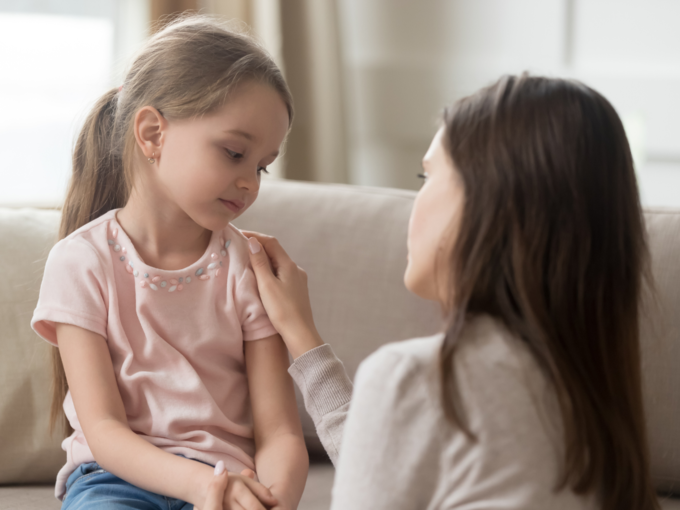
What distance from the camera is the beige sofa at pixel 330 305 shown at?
4.17ft

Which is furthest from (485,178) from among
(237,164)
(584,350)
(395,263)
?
(395,263)

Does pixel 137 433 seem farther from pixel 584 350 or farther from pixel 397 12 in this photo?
pixel 397 12

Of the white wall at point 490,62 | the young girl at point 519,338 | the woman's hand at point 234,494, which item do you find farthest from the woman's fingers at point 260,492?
the white wall at point 490,62

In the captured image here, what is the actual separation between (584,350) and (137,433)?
645 mm

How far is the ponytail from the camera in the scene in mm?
1105

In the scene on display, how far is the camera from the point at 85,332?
970 millimetres

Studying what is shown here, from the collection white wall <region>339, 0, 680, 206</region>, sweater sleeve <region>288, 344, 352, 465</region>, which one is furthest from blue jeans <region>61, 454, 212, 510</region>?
white wall <region>339, 0, 680, 206</region>

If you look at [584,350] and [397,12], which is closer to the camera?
[584,350]

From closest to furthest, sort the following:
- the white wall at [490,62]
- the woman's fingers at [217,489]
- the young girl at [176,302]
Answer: the woman's fingers at [217,489] → the young girl at [176,302] → the white wall at [490,62]

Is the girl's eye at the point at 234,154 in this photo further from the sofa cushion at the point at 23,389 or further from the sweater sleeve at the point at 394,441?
the sofa cushion at the point at 23,389

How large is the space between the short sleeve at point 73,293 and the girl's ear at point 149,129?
17cm

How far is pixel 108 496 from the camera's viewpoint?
945mm

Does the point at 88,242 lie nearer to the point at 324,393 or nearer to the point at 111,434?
the point at 111,434

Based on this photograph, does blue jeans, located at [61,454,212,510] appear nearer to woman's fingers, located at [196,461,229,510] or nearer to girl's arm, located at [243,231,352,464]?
woman's fingers, located at [196,461,229,510]
